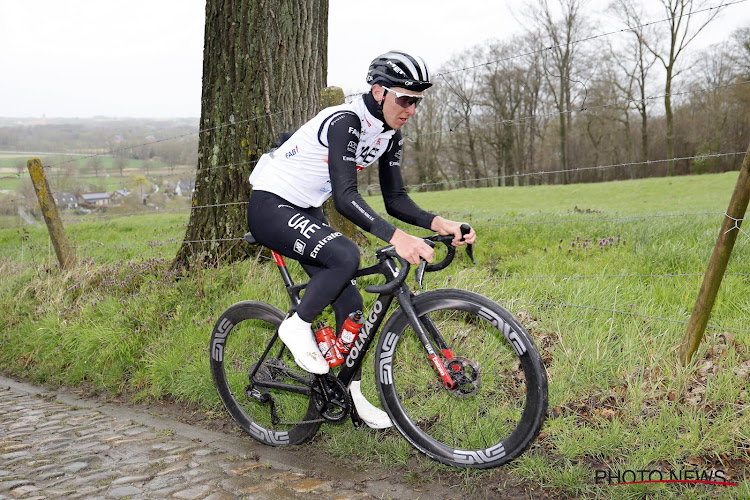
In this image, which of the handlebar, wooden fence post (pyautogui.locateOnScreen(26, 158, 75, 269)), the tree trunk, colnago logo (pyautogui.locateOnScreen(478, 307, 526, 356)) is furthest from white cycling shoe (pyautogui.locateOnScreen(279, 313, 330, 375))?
wooden fence post (pyautogui.locateOnScreen(26, 158, 75, 269))

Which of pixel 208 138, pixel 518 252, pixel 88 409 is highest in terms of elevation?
pixel 208 138

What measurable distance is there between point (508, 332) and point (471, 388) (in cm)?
45

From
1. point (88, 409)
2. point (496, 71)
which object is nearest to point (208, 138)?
point (88, 409)

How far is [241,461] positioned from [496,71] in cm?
3765

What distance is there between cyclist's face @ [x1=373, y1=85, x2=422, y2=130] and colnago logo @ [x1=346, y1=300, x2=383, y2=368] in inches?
41.4

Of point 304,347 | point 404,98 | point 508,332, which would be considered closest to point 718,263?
point 508,332

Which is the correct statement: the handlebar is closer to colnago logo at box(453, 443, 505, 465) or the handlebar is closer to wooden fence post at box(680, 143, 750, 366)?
colnago logo at box(453, 443, 505, 465)

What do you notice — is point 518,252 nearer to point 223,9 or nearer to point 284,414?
point 284,414

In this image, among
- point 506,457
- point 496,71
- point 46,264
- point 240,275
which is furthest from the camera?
point 496,71

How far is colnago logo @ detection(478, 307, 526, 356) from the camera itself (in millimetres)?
2992

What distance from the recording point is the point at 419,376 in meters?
3.98

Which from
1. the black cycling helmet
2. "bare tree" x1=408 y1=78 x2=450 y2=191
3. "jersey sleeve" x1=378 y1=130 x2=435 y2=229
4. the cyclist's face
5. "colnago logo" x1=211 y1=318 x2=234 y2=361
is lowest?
"colnago logo" x1=211 y1=318 x2=234 y2=361

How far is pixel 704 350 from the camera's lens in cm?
379

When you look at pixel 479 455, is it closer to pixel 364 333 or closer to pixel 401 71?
pixel 364 333
